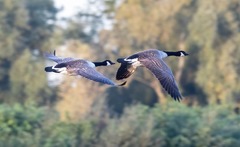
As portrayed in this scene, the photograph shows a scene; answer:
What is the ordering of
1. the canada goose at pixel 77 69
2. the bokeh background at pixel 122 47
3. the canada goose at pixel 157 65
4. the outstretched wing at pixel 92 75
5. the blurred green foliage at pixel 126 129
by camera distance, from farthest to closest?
the bokeh background at pixel 122 47 → the blurred green foliage at pixel 126 129 → the canada goose at pixel 157 65 → the canada goose at pixel 77 69 → the outstretched wing at pixel 92 75

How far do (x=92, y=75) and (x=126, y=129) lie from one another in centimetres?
856

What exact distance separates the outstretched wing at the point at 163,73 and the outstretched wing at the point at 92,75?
0.75 metres

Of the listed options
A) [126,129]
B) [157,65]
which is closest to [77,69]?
[157,65]

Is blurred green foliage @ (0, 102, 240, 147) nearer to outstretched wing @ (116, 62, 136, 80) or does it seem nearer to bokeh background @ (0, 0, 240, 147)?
bokeh background @ (0, 0, 240, 147)

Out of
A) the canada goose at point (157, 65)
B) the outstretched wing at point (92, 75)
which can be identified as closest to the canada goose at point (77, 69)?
the outstretched wing at point (92, 75)

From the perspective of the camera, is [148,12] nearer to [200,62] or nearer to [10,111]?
[200,62]

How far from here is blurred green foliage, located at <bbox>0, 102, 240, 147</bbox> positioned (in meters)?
19.3

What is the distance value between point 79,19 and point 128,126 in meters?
21.0

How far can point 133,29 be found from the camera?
3412cm

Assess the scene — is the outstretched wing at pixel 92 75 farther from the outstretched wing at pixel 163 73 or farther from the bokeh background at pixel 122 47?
the bokeh background at pixel 122 47

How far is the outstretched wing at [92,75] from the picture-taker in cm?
1065

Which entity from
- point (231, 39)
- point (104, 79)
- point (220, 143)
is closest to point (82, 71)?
point (104, 79)

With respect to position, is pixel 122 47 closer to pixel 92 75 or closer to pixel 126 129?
pixel 126 129

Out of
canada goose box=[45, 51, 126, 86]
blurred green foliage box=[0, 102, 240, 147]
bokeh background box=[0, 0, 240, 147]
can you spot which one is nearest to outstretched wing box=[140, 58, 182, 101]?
canada goose box=[45, 51, 126, 86]
